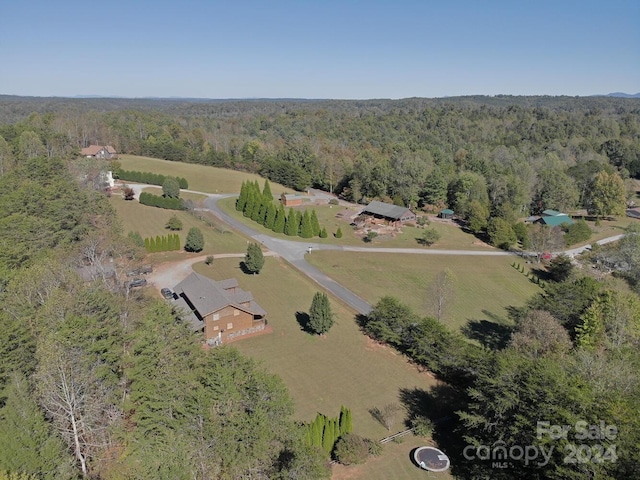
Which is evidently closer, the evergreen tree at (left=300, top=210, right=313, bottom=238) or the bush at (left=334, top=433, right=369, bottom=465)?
the bush at (left=334, top=433, right=369, bottom=465)

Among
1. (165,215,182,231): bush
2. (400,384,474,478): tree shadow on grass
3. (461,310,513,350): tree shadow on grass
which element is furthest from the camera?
(165,215,182,231): bush

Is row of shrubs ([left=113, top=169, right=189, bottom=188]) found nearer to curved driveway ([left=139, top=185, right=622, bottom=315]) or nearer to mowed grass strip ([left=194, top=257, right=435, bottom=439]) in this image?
curved driveway ([left=139, top=185, right=622, bottom=315])

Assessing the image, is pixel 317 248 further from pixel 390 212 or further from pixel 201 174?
pixel 201 174

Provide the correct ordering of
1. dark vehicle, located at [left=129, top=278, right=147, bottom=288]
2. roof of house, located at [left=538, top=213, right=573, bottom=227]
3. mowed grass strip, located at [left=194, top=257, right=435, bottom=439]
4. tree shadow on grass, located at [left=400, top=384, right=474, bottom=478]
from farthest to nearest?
roof of house, located at [left=538, top=213, right=573, bottom=227]
dark vehicle, located at [left=129, top=278, right=147, bottom=288]
mowed grass strip, located at [left=194, top=257, right=435, bottom=439]
tree shadow on grass, located at [left=400, top=384, right=474, bottom=478]

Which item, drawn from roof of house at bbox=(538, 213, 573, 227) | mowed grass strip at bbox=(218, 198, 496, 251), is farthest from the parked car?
roof of house at bbox=(538, 213, 573, 227)

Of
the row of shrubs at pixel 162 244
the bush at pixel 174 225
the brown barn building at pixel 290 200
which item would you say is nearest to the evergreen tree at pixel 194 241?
the row of shrubs at pixel 162 244

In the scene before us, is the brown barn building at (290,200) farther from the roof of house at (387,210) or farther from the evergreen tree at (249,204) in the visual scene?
the roof of house at (387,210)
